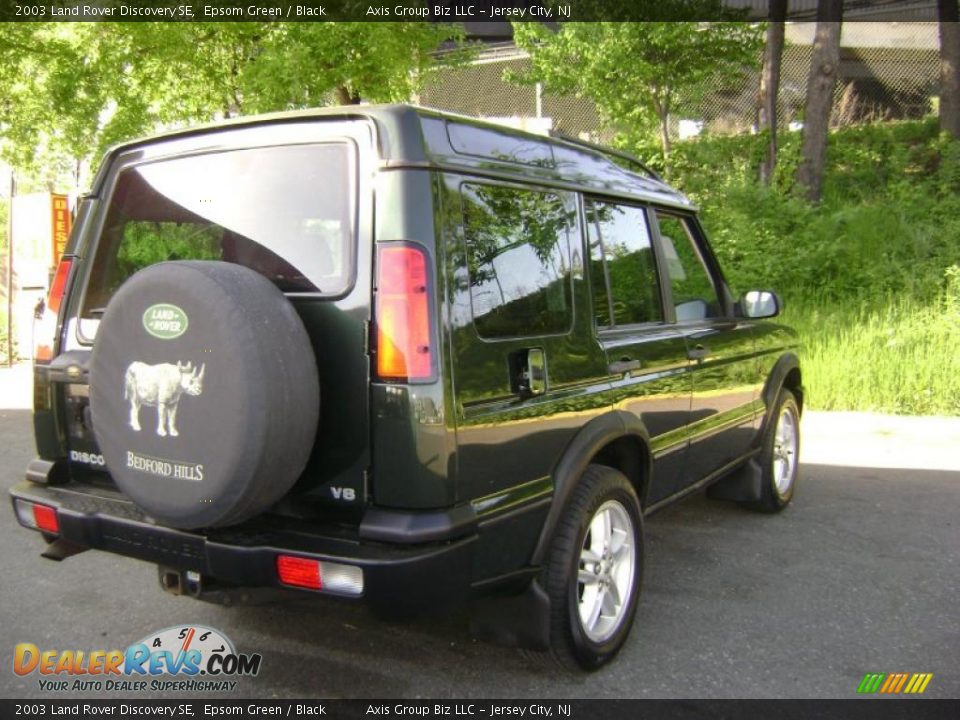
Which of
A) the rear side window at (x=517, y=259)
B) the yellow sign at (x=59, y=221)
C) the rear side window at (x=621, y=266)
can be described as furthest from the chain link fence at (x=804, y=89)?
Answer: the rear side window at (x=517, y=259)

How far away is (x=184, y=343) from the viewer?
2617 millimetres

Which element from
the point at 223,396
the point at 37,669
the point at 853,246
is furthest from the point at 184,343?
the point at 853,246

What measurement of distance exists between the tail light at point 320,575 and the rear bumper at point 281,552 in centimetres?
2

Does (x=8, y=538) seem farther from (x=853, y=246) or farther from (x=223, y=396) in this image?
(x=853, y=246)

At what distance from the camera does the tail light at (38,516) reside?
10.2 feet

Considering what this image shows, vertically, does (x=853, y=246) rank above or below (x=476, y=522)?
above

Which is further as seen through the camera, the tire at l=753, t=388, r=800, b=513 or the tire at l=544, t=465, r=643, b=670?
the tire at l=753, t=388, r=800, b=513

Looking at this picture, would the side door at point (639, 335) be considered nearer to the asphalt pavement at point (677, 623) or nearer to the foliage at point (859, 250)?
the asphalt pavement at point (677, 623)

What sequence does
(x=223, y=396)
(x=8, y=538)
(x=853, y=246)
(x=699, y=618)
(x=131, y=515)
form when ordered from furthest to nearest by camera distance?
1. (x=853, y=246)
2. (x=8, y=538)
3. (x=699, y=618)
4. (x=131, y=515)
5. (x=223, y=396)

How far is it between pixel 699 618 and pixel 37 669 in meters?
2.68

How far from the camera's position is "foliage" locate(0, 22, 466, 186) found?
9133 mm

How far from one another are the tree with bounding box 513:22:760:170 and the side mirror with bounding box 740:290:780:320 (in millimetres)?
8949

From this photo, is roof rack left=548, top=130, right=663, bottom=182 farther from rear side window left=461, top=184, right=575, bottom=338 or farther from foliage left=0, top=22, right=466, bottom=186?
foliage left=0, top=22, right=466, bottom=186

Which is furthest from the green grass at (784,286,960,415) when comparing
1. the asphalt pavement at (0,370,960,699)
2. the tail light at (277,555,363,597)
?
the tail light at (277,555,363,597)
